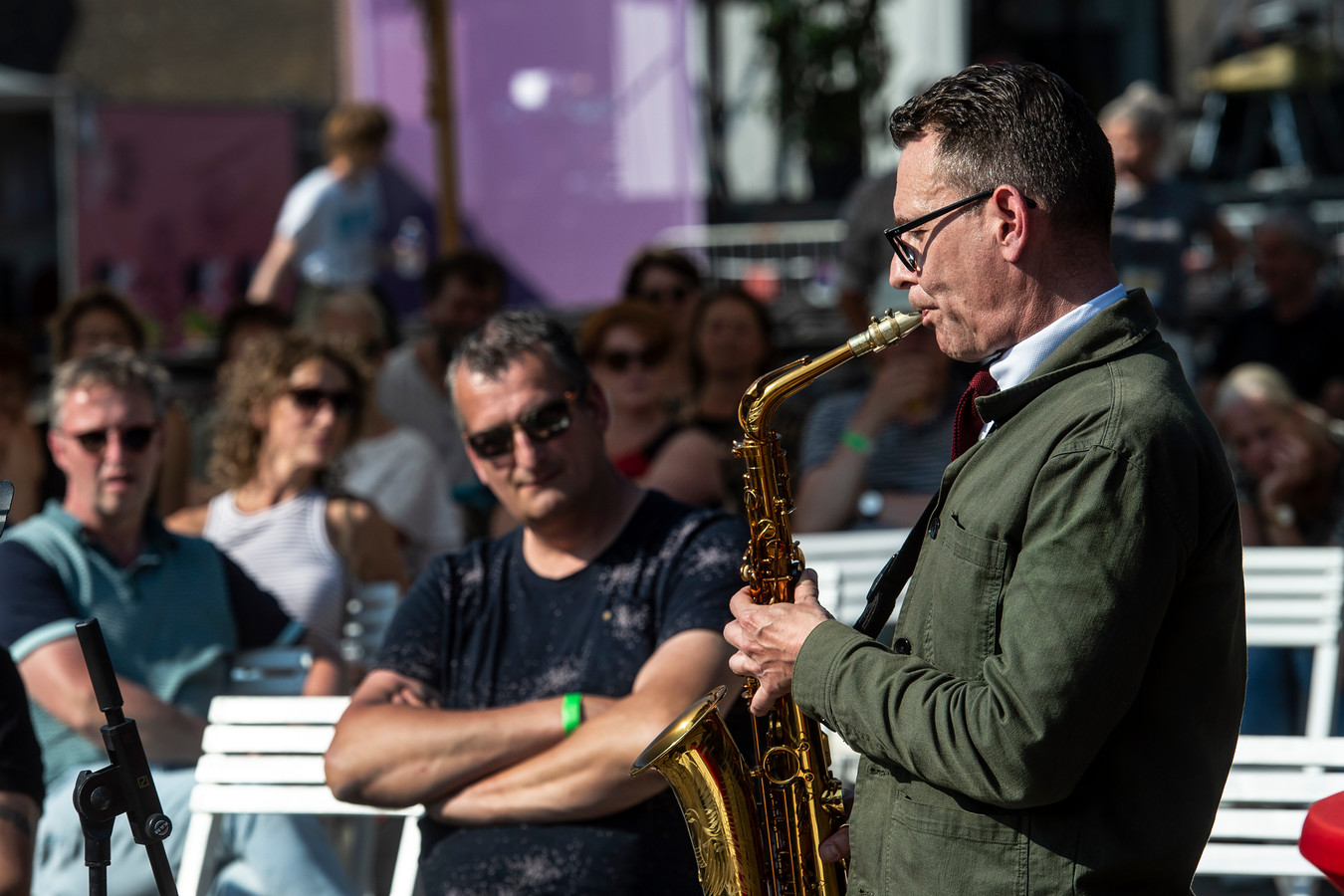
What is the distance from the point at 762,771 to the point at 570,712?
19.6 inches

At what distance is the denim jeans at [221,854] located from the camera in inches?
127

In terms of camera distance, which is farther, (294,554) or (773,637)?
(294,554)

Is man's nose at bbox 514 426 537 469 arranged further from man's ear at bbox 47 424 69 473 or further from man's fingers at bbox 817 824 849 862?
man's ear at bbox 47 424 69 473

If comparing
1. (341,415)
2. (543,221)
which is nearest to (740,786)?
(341,415)

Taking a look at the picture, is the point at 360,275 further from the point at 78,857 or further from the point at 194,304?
the point at 78,857

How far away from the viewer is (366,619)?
167 inches

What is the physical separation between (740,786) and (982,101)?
1.24 meters

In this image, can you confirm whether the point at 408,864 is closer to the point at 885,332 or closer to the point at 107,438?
the point at 107,438

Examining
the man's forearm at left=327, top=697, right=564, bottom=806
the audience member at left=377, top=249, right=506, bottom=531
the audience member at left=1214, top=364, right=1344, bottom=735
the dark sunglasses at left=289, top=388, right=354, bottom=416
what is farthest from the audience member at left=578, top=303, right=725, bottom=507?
the audience member at left=1214, top=364, right=1344, bottom=735

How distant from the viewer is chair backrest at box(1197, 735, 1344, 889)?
9.64ft

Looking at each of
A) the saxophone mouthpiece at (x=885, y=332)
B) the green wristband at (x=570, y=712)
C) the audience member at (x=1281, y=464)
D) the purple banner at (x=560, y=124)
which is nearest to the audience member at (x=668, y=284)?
the audience member at (x=1281, y=464)

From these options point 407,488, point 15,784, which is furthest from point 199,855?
point 407,488

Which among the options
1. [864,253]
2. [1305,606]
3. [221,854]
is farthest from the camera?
[864,253]

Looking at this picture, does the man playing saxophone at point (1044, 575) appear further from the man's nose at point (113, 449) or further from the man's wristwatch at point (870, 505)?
the man's wristwatch at point (870, 505)
